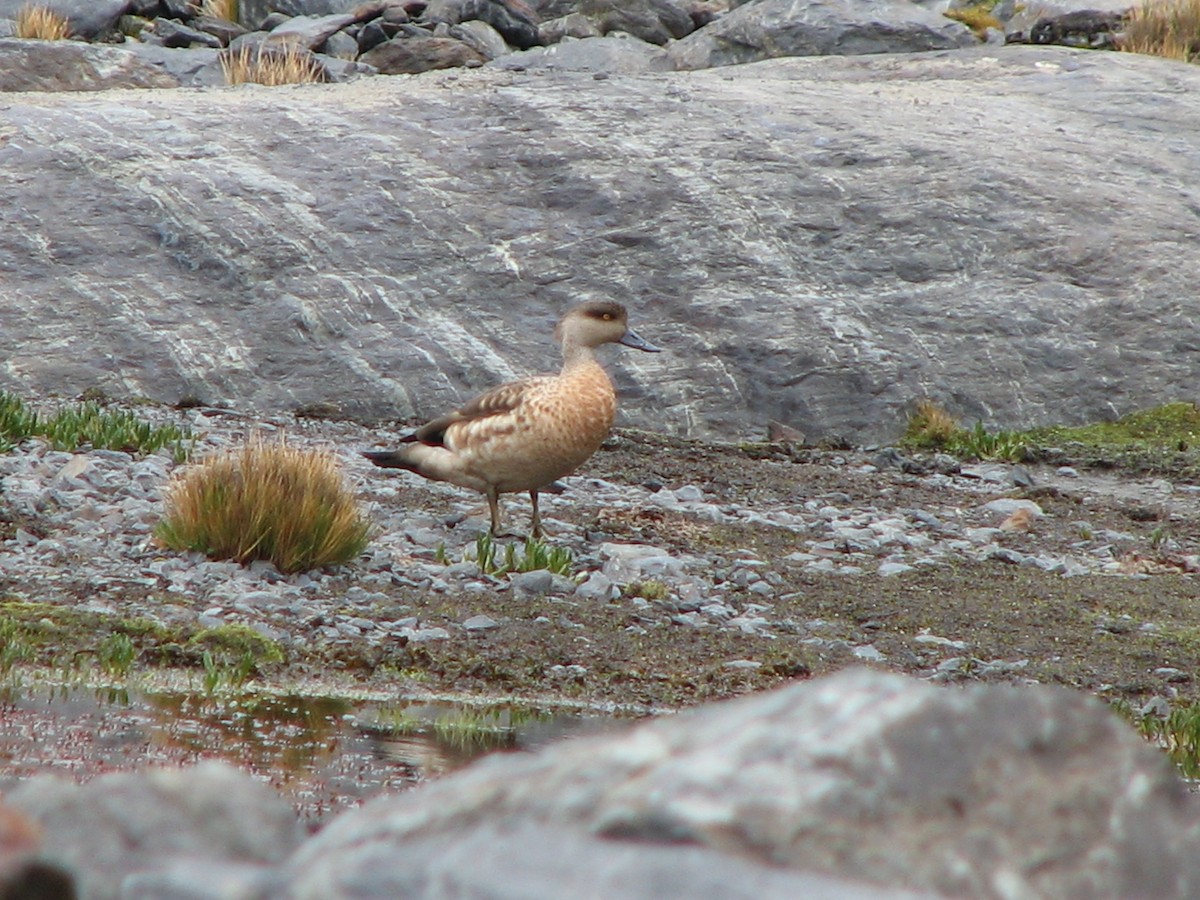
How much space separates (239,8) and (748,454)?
17819mm

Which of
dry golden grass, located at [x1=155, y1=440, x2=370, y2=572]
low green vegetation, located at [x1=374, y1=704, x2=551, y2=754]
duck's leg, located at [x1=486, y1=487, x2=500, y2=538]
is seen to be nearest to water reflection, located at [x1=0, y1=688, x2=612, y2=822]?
low green vegetation, located at [x1=374, y1=704, x2=551, y2=754]

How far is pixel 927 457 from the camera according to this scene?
14945mm

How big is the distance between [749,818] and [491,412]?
776 cm

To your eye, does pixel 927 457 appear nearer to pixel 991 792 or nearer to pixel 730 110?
pixel 730 110

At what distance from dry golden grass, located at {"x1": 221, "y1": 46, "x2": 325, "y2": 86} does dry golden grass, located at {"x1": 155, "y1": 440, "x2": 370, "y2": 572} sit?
1104 centimetres

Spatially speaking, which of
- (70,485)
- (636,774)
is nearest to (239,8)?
(70,485)

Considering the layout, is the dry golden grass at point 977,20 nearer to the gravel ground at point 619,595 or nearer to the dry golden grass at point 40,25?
the dry golden grass at point 40,25

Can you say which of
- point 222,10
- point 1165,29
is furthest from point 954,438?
point 222,10

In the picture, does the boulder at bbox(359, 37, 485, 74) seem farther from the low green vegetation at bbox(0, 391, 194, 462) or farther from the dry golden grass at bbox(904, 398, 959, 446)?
the low green vegetation at bbox(0, 391, 194, 462)

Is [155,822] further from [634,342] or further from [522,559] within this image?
[634,342]

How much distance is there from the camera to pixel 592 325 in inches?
428

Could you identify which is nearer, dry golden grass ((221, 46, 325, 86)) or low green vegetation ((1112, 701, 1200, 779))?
low green vegetation ((1112, 701, 1200, 779))

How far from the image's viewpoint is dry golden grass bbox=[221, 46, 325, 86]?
1992 cm

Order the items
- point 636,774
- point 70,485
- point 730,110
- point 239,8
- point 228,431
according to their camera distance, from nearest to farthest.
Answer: point 636,774 < point 70,485 < point 228,431 < point 730,110 < point 239,8
